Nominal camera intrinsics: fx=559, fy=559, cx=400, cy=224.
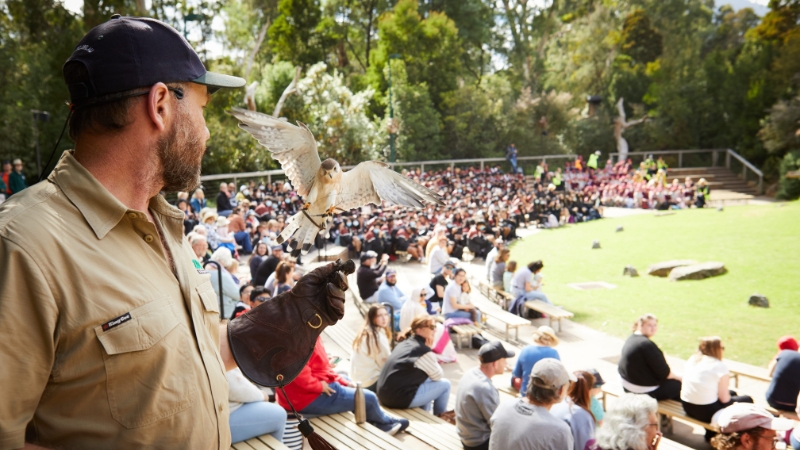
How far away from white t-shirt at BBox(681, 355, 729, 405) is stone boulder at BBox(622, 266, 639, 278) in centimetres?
785

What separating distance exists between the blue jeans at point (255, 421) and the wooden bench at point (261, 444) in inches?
1.3

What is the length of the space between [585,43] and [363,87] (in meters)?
17.1

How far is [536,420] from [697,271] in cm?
1003

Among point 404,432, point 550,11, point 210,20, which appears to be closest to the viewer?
point 404,432

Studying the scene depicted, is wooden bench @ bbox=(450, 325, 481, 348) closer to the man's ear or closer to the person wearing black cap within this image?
the person wearing black cap

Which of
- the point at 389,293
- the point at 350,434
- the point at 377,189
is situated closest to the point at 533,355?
the point at 350,434

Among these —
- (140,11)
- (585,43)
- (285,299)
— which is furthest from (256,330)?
(585,43)

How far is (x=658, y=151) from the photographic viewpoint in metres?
34.1

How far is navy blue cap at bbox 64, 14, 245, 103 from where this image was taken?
3.86ft

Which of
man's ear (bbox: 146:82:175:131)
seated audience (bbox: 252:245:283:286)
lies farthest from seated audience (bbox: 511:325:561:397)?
man's ear (bbox: 146:82:175:131)

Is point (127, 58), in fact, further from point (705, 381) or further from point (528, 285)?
point (528, 285)

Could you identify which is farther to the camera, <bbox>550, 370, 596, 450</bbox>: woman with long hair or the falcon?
<bbox>550, 370, 596, 450</bbox>: woman with long hair

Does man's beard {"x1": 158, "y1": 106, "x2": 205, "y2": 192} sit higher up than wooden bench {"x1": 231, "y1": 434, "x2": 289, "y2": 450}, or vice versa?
man's beard {"x1": 158, "y1": 106, "x2": 205, "y2": 192}

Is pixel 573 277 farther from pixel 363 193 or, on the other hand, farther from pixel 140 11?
pixel 140 11
